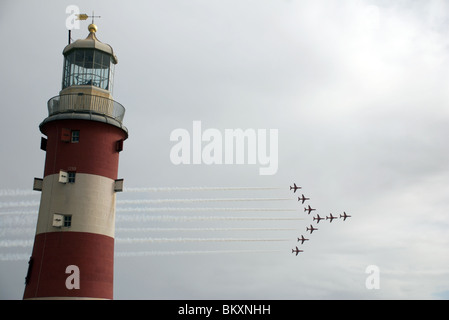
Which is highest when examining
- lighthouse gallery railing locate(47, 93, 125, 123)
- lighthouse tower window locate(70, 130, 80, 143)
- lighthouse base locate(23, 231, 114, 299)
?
lighthouse gallery railing locate(47, 93, 125, 123)

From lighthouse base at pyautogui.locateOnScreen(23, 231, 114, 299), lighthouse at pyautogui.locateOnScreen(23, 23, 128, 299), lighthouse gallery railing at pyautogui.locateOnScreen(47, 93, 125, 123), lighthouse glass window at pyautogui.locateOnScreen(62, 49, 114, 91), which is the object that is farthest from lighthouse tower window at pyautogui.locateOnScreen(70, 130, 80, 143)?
lighthouse base at pyautogui.locateOnScreen(23, 231, 114, 299)

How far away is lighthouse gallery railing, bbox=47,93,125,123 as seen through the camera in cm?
4056

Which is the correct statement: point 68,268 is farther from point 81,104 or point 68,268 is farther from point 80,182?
point 81,104

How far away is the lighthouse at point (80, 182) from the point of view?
3741 cm

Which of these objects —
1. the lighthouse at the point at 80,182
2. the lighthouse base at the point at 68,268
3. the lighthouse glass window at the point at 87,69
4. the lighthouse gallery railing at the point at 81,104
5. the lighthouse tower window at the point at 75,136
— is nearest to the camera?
the lighthouse base at the point at 68,268

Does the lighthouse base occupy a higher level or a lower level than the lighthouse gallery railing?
lower

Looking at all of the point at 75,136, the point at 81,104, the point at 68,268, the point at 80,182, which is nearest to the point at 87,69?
the point at 81,104

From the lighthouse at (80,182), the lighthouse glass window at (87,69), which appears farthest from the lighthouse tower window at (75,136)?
the lighthouse glass window at (87,69)

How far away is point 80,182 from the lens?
38906 mm

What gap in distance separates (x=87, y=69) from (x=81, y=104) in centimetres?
329

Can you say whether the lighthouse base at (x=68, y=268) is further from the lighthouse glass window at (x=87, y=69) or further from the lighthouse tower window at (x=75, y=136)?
the lighthouse glass window at (x=87, y=69)

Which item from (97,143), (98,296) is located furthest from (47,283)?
(97,143)

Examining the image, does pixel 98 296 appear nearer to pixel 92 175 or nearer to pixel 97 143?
pixel 92 175

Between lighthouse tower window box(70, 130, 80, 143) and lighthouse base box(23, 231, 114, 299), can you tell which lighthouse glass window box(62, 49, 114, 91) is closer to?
lighthouse tower window box(70, 130, 80, 143)
